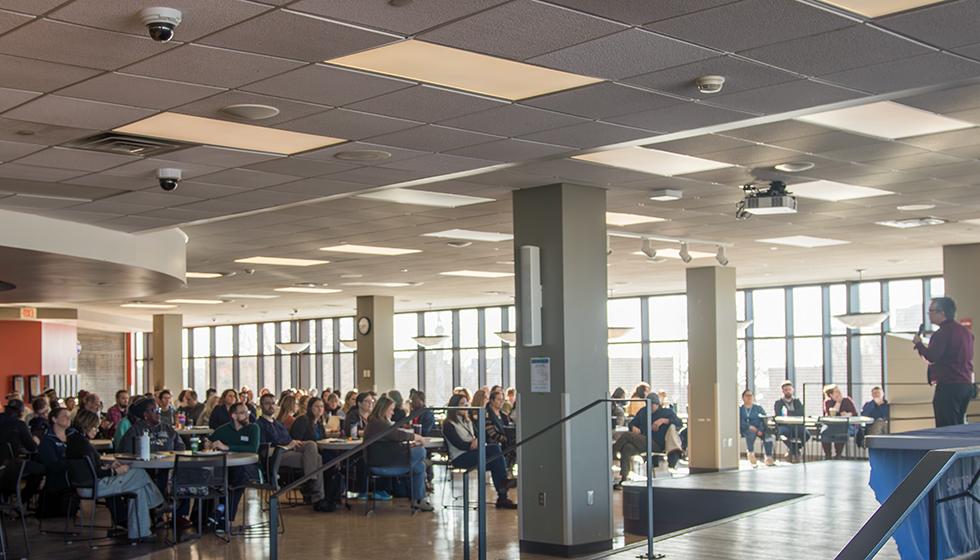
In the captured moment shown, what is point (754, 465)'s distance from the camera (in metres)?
18.0

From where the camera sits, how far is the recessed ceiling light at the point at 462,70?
5301 mm

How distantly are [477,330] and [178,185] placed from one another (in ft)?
A: 59.8

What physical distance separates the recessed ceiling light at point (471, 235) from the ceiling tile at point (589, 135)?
5.34 m

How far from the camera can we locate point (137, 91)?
19.0 ft

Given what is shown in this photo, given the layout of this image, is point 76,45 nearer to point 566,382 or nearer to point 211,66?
point 211,66

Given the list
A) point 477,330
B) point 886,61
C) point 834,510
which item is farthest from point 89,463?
point 477,330

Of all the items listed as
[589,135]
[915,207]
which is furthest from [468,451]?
[589,135]

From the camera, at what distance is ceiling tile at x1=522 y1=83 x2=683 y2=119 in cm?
608

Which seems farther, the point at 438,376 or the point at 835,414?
the point at 438,376

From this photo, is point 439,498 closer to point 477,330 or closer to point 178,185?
point 178,185

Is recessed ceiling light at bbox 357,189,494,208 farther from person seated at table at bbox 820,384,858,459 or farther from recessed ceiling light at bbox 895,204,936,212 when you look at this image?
person seated at table at bbox 820,384,858,459

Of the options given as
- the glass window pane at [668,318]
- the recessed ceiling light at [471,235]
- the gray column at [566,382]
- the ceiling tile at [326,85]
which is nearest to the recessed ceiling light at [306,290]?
the glass window pane at [668,318]

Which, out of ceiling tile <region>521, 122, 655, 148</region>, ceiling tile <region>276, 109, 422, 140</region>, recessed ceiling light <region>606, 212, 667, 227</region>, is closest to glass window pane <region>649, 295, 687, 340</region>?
recessed ceiling light <region>606, 212, 667, 227</region>

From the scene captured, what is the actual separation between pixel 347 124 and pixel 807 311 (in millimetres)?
16249
